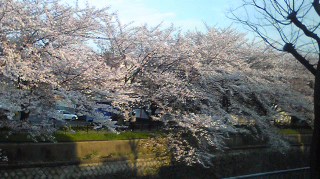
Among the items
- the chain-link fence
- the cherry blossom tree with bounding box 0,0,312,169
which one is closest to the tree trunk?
the cherry blossom tree with bounding box 0,0,312,169

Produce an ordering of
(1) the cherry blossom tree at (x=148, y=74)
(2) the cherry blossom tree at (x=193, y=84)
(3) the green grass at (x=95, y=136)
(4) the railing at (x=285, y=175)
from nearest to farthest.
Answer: (4) the railing at (x=285, y=175) < (1) the cherry blossom tree at (x=148, y=74) < (3) the green grass at (x=95, y=136) < (2) the cherry blossom tree at (x=193, y=84)

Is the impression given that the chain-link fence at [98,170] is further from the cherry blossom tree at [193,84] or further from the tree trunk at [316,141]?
the tree trunk at [316,141]

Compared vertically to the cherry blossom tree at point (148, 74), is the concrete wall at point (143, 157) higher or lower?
lower

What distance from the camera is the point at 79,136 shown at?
40.3 feet

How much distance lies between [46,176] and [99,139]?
235 centimetres

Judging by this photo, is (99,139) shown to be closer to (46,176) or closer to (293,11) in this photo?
(46,176)

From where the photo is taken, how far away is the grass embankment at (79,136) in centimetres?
1055

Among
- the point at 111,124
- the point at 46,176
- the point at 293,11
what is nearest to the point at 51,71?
the point at 111,124

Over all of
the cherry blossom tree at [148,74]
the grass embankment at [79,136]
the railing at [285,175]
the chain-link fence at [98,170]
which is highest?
the cherry blossom tree at [148,74]

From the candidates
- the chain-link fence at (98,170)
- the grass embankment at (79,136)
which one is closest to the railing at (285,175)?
the grass embankment at (79,136)

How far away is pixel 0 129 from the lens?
10.8 m

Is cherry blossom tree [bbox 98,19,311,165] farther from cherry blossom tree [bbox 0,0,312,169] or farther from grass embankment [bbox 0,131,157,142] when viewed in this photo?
grass embankment [bbox 0,131,157,142]

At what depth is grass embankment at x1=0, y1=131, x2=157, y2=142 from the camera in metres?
10.6

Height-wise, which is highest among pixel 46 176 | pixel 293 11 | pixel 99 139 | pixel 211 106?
pixel 293 11
